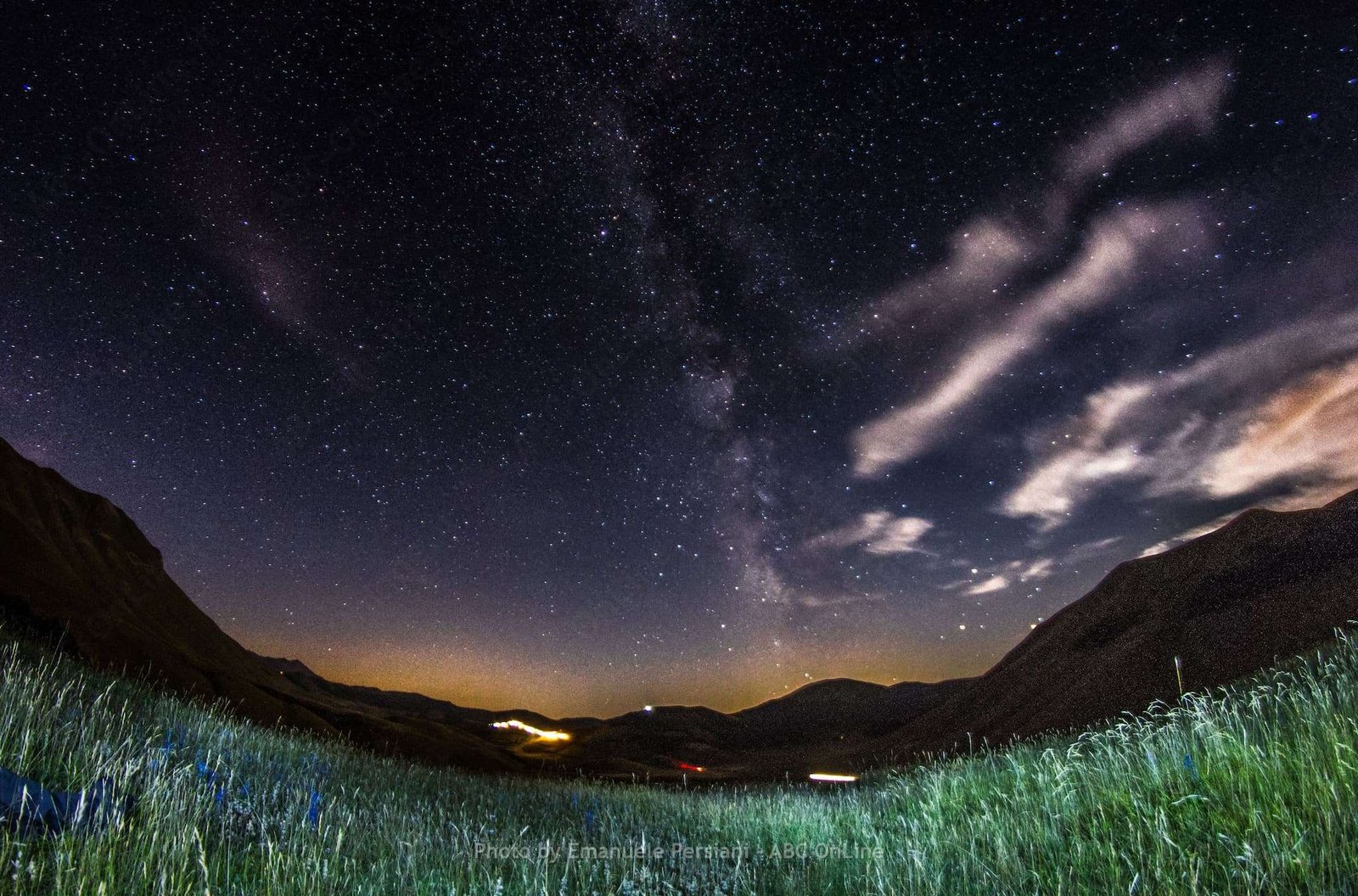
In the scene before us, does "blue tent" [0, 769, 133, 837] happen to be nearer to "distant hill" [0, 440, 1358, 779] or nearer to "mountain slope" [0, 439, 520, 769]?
"mountain slope" [0, 439, 520, 769]

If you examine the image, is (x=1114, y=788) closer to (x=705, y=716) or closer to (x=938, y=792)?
(x=938, y=792)

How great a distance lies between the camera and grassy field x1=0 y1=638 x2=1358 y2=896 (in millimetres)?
2918

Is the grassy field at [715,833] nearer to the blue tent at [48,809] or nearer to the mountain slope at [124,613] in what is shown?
the blue tent at [48,809]

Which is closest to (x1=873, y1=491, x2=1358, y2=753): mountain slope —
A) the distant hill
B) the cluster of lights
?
the distant hill

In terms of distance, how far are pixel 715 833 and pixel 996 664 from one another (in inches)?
1155

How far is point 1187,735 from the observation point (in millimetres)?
5438

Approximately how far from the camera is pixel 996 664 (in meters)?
31.3

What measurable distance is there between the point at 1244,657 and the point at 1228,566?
660cm

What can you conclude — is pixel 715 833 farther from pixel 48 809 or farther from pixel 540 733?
pixel 540 733

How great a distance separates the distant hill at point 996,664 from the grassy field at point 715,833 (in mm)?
8837

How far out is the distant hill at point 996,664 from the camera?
16219 millimetres

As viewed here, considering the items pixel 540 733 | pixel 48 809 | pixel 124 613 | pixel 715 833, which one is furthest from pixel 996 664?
pixel 124 613

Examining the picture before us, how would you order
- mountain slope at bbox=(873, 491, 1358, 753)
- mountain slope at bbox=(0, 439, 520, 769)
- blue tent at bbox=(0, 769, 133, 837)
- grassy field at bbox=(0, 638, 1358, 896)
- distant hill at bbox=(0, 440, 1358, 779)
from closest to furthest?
1. blue tent at bbox=(0, 769, 133, 837)
2. grassy field at bbox=(0, 638, 1358, 896)
3. mountain slope at bbox=(0, 439, 520, 769)
4. distant hill at bbox=(0, 440, 1358, 779)
5. mountain slope at bbox=(873, 491, 1358, 753)

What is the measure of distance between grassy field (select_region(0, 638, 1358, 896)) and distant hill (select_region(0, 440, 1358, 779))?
884cm
